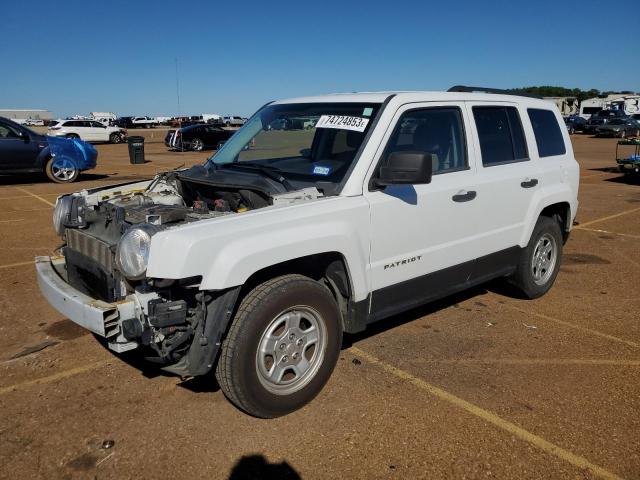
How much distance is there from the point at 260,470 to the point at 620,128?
41894 mm

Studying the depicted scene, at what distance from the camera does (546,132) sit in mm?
5168

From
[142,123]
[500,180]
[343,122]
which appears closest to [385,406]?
[343,122]

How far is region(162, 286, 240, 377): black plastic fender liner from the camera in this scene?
9.46 ft

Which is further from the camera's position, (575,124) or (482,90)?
(575,124)

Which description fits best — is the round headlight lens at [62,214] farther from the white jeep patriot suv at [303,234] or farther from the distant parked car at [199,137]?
the distant parked car at [199,137]

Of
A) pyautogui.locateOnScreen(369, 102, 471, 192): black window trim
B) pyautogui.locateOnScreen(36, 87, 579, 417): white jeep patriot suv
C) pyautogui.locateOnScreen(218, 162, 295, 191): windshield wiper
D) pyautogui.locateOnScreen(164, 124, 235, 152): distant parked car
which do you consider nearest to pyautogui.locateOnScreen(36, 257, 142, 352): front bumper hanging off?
pyautogui.locateOnScreen(36, 87, 579, 417): white jeep patriot suv

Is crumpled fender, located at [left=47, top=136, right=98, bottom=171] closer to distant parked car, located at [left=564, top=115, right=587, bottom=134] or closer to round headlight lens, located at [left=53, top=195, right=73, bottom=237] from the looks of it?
round headlight lens, located at [left=53, top=195, right=73, bottom=237]

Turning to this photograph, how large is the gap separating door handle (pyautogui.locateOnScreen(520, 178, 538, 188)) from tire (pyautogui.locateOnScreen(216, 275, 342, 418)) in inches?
88.0

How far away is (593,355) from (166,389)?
315cm

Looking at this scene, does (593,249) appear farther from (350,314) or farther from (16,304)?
(16,304)

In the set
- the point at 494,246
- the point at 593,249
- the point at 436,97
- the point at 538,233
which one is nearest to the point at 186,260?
the point at 436,97

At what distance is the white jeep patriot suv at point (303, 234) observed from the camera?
2.90 m

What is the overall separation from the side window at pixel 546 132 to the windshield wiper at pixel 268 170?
2541 millimetres

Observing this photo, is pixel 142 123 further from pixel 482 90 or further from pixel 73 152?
pixel 482 90
